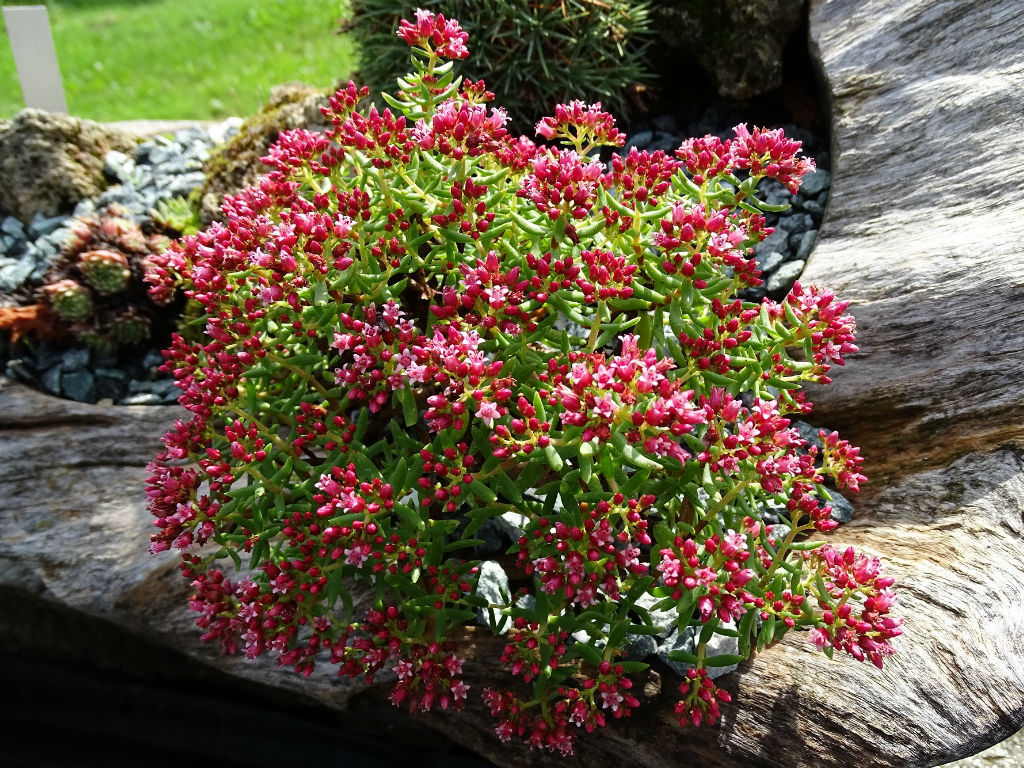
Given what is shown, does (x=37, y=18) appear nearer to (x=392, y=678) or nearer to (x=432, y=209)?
(x=432, y=209)

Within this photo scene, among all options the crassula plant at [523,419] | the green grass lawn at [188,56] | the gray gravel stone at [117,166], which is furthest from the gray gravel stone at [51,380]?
the green grass lawn at [188,56]

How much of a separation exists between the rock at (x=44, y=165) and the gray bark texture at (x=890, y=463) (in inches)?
57.5

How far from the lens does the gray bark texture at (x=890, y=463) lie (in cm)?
267

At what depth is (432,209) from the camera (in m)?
2.81

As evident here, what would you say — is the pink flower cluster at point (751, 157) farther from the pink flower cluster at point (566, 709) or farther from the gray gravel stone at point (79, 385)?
the gray gravel stone at point (79, 385)

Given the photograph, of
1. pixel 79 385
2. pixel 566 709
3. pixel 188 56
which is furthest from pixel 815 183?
pixel 188 56

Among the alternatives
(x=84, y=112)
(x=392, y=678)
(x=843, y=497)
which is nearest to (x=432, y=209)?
(x=392, y=678)

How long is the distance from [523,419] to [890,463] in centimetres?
171

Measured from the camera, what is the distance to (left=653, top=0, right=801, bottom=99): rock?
4.38 m

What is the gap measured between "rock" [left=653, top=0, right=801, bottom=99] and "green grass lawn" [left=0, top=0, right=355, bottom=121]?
177 inches

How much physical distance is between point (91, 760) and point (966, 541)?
3958mm

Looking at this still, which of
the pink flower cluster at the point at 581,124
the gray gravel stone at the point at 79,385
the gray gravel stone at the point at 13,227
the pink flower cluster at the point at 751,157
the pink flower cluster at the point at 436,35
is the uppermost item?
the pink flower cluster at the point at 436,35

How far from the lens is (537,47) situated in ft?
14.4

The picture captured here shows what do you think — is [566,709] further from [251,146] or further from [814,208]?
[251,146]
